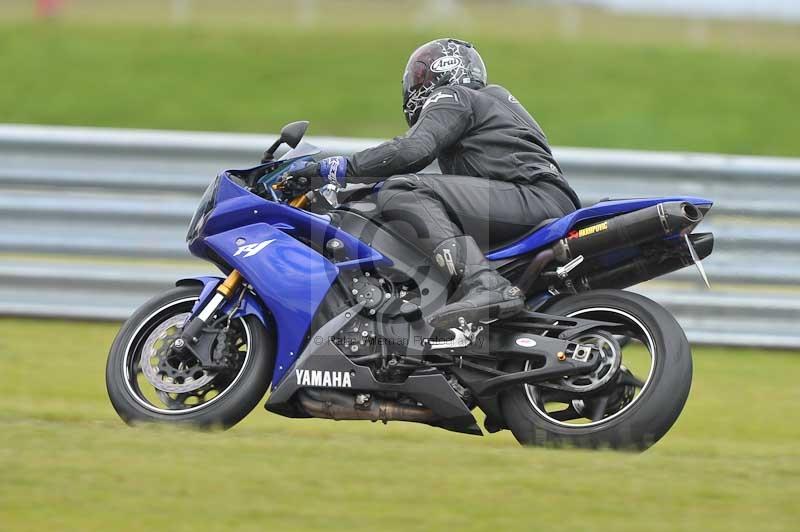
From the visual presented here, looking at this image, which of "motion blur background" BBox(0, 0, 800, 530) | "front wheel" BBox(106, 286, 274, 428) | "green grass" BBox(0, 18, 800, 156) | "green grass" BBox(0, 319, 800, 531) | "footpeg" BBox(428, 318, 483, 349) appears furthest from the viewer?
"green grass" BBox(0, 18, 800, 156)

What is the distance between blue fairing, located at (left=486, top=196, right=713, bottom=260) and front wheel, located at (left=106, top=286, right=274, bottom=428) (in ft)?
3.51

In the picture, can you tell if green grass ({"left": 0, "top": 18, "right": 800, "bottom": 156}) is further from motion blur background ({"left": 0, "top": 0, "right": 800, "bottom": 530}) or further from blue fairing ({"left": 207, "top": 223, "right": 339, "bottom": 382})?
blue fairing ({"left": 207, "top": 223, "right": 339, "bottom": 382})

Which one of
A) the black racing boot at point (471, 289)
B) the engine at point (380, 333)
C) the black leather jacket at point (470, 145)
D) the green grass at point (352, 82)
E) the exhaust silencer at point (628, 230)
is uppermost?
the black leather jacket at point (470, 145)

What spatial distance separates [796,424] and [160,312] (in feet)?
9.88

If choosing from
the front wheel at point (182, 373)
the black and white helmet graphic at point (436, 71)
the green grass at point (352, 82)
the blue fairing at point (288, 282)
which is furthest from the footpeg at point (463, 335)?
the green grass at point (352, 82)

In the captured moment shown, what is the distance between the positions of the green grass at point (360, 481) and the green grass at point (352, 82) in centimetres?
776

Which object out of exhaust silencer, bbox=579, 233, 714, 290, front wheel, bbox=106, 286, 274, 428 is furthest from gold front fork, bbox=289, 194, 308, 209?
exhaust silencer, bbox=579, 233, 714, 290

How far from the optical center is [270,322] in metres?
5.80

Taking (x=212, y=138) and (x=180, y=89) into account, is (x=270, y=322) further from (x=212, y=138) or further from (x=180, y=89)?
(x=180, y=89)

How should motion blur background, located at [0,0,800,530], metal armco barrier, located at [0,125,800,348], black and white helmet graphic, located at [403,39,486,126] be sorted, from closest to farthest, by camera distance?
motion blur background, located at [0,0,800,530] < black and white helmet graphic, located at [403,39,486,126] < metal armco barrier, located at [0,125,800,348]

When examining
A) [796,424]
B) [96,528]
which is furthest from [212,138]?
[96,528]

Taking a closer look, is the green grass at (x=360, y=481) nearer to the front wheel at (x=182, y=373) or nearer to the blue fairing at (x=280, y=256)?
the front wheel at (x=182, y=373)

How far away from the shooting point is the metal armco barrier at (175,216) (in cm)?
804

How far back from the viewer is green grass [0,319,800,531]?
4.11 metres
